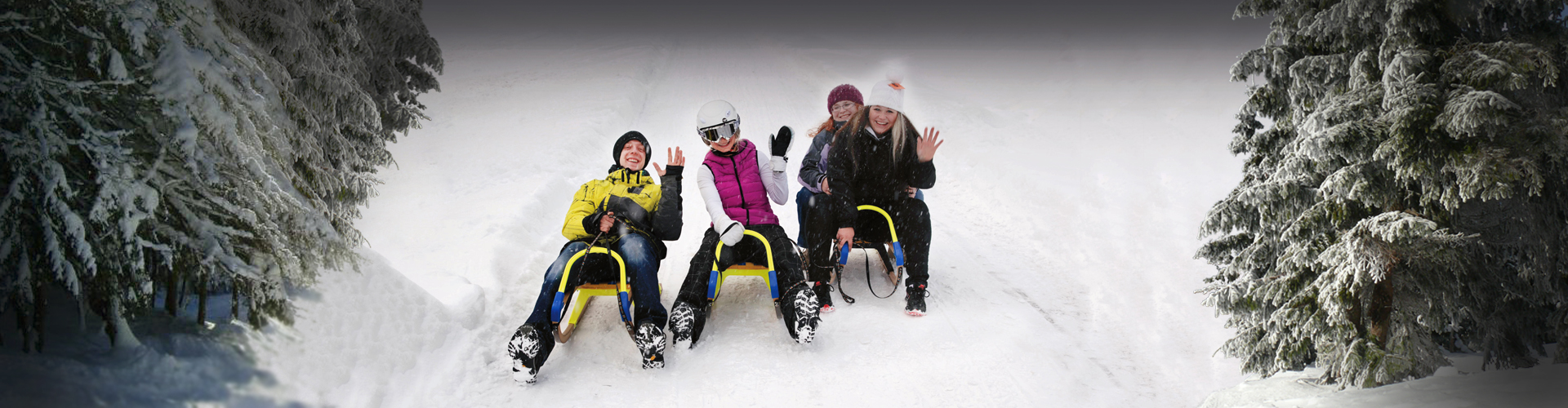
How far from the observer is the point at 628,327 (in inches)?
183

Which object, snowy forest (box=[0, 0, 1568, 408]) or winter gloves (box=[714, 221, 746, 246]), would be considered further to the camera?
winter gloves (box=[714, 221, 746, 246])

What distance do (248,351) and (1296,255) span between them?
533 centimetres

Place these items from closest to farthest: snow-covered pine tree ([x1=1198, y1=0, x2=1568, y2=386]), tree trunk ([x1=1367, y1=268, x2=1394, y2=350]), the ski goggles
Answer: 1. snow-covered pine tree ([x1=1198, y1=0, x2=1568, y2=386])
2. tree trunk ([x1=1367, y1=268, x2=1394, y2=350])
3. the ski goggles

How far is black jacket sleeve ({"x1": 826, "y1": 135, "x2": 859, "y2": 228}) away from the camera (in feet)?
18.5

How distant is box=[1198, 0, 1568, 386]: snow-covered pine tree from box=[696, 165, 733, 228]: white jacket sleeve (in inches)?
130

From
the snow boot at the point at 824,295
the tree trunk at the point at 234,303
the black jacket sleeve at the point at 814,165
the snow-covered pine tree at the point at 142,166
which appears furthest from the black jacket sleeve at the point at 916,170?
the tree trunk at the point at 234,303

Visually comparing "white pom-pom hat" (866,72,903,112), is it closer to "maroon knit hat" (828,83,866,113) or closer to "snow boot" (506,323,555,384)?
"maroon knit hat" (828,83,866,113)

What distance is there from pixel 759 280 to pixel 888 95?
5.84 feet

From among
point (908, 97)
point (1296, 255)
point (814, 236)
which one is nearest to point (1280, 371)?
point (1296, 255)

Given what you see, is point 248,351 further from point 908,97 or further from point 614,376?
point 908,97

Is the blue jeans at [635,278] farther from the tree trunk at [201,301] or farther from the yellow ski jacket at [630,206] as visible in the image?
the tree trunk at [201,301]

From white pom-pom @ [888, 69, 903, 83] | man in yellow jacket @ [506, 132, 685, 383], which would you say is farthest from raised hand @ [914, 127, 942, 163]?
man in yellow jacket @ [506, 132, 685, 383]

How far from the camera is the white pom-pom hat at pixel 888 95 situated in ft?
18.3

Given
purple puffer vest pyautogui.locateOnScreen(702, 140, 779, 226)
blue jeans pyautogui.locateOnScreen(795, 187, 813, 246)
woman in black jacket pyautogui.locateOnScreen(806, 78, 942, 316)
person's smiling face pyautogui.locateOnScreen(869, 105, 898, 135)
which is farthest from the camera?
blue jeans pyautogui.locateOnScreen(795, 187, 813, 246)
